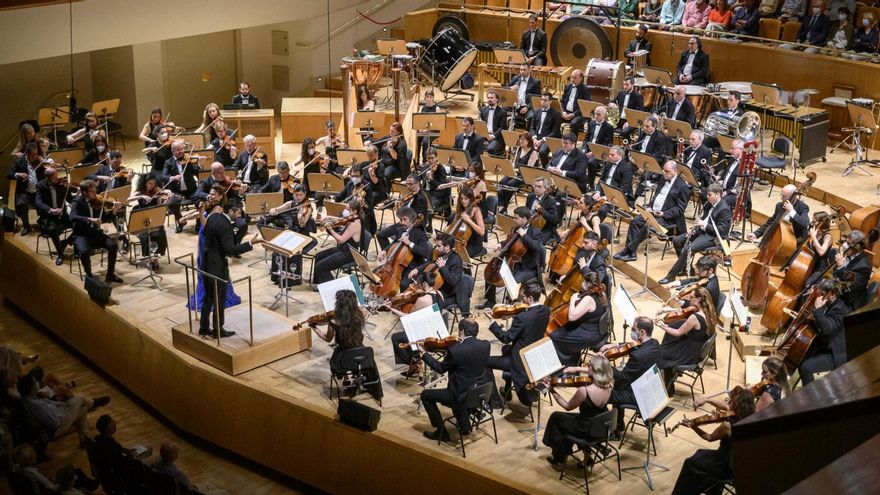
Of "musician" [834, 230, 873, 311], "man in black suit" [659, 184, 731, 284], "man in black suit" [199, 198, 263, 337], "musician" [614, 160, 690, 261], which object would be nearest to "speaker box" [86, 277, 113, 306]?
"man in black suit" [199, 198, 263, 337]

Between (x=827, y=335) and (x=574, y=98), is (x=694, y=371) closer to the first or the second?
(x=827, y=335)

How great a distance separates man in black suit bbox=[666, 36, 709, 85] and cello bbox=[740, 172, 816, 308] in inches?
213

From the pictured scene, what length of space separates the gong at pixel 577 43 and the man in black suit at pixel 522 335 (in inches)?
372

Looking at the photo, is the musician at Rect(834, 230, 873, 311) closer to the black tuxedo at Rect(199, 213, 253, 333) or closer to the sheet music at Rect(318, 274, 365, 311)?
the sheet music at Rect(318, 274, 365, 311)

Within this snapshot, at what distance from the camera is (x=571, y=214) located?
40.7 feet

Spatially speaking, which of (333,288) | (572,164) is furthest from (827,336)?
(572,164)

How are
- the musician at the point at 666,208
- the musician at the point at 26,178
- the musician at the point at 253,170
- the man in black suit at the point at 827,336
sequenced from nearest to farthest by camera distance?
the man in black suit at the point at 827,336
the musician at the point at 666,208
the musician at the point at 26,178
the musician at the point at 253,170

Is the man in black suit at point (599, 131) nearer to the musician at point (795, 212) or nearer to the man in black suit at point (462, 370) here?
the musician at point (795, 212)

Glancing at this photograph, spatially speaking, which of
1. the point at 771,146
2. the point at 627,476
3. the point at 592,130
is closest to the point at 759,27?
the point at 771,146

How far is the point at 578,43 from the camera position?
16.6m

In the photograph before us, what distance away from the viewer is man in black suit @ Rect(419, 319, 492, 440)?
7.32m

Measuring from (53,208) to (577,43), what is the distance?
929 centimetres

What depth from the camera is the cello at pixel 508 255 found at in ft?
31.4

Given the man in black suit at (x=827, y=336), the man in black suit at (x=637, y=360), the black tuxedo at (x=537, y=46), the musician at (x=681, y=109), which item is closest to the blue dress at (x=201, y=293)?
the man in black suit at (x=637, y=360)
